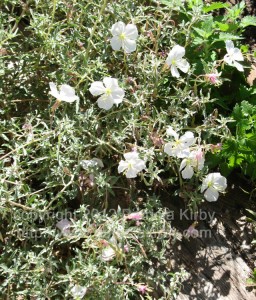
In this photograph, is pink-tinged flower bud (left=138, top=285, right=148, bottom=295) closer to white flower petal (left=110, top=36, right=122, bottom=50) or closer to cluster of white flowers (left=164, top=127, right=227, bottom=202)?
cluster of white flowers (left=164, top=127, right=227, bottom=202)

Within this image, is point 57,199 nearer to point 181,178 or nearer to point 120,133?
point 120,133

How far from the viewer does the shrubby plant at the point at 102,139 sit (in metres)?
2.24

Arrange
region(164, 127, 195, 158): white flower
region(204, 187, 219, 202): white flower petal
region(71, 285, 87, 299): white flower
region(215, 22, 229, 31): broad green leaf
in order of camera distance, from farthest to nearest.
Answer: region(215, 22, 229, 31): broad green leaf
region(204, 187, 219, 202): white flower petal
region(164, 127, 195, 158): white flower
region(71, 285, 87, 299): white flower

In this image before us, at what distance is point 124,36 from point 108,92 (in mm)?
247

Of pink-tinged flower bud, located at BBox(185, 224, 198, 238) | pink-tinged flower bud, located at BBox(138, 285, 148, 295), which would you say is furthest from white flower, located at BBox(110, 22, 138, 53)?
pink-tinged flower bud, located at BBox(138, 285, 148, 295)

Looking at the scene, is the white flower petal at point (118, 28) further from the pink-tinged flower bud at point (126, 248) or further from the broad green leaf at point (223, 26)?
the pink-tinged flower bud at point (126, 248)

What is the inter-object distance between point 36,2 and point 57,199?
0.77 meters

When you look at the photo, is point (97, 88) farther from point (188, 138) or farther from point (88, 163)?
point (188, 138)

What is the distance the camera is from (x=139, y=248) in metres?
2.35

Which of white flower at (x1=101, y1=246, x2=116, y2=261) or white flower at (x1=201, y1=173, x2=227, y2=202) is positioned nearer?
white flower at (x1=101, y1=246, x2=116, y2=261)

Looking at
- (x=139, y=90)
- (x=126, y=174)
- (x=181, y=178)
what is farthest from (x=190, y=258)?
(x=139, y=90)

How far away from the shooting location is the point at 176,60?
2.46m

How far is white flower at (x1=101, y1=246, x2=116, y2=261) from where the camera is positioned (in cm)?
219

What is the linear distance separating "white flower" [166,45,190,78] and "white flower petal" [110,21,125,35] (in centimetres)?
20
